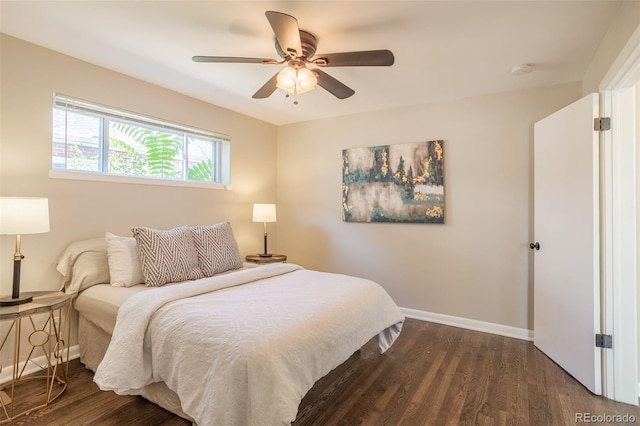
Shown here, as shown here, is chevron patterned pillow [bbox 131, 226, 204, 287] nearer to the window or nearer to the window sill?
the window sill

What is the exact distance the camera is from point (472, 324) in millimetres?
3178

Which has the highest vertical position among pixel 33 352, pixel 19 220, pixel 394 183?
pixel 394 183

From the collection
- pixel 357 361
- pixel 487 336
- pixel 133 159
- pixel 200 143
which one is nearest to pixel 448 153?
pixel 487 336

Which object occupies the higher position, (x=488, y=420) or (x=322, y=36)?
(x=322, y=36)

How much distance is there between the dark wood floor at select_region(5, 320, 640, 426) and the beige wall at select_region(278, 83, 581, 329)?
72 centimetres

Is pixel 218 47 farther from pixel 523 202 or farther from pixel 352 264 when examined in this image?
pixel 523 202

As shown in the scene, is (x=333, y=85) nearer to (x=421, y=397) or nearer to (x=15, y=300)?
(x=421, y=397)

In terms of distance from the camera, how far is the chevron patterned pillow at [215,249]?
2729mm

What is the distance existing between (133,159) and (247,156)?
4.45 feet

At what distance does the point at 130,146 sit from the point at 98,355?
1828mm

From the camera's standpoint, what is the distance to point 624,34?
1.73 m

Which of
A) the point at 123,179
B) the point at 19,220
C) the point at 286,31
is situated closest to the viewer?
the point at 286,31

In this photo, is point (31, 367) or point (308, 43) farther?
point (31, 367)

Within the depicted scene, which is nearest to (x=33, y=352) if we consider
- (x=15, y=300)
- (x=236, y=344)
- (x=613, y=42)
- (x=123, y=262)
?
(x=15, y=300)
